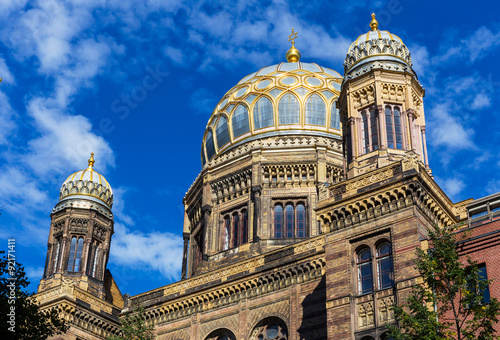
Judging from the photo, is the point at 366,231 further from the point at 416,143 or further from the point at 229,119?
the point at 229,119

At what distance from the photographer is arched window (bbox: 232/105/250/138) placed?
51.2 meters

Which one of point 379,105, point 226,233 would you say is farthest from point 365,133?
point 226,233

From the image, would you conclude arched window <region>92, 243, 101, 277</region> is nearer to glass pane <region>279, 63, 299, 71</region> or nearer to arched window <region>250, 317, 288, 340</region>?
arched window <region>250, 317, 288, 340</region>

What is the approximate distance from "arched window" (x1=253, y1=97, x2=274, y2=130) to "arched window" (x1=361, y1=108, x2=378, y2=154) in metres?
15.8

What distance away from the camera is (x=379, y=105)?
34500mm

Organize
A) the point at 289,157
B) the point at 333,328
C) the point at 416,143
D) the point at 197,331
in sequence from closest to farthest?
1. the point at 333,328
2. the point at 416,143
3. the point at 197,331
4. the point at 289,157

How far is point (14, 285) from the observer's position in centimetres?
2792

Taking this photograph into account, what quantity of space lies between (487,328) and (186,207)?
32772 millimetres

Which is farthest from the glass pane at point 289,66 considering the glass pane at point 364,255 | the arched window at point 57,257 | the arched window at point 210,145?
the glass pane at point 364,255

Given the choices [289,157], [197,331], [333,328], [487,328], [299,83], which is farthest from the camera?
[299,83]

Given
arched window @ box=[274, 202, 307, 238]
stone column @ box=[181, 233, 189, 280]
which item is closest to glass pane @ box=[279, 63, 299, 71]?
arched window @ box=[274, 202, 307, 238]

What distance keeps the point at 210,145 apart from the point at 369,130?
67.6 feet

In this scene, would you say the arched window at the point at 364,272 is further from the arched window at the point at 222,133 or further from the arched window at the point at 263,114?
the arched window at the point at 222,133

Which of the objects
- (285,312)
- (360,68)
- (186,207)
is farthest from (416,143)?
(186,207)
